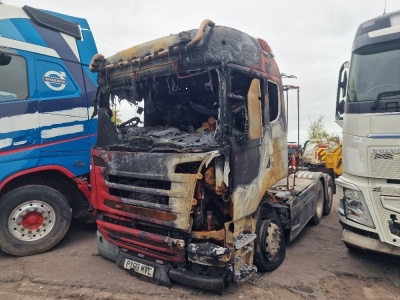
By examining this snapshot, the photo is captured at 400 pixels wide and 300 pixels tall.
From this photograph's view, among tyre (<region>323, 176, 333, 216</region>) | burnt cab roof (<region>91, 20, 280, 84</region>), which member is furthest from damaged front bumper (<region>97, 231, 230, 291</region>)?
tyre (<region>323, 176, 333, 216</region>)

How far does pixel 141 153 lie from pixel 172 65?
1058 mm

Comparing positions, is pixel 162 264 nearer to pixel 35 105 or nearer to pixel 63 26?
pixel 35 105

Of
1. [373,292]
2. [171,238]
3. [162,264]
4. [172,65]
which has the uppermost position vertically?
[172,65]

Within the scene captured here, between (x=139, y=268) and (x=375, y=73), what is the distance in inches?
147

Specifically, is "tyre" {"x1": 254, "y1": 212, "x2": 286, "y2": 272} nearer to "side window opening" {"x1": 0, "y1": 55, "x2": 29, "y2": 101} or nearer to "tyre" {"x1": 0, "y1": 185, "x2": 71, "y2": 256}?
"tyre" {"x1": 0, "y1": 185, "x2": 71, "y2": 256}

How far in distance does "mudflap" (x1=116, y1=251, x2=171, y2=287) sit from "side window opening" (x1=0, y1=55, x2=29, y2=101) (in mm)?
2762

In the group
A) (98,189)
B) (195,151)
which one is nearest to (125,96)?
(98,189)

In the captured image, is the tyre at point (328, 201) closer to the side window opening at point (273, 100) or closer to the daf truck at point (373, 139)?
the daf truck at point (373, 139)

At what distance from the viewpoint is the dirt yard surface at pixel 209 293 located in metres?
3.45

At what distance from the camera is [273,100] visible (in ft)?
14.4

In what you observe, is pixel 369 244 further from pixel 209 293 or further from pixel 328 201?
pixel 328 201

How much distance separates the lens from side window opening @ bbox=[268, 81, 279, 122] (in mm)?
4292

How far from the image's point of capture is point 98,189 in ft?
13.0

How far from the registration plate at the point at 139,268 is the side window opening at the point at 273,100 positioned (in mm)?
2468
